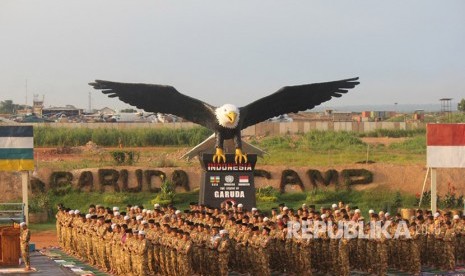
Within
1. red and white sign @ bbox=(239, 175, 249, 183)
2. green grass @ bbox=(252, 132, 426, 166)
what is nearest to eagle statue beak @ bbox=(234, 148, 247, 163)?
red and white sign @ bbox=(239, 175, 249, 183)

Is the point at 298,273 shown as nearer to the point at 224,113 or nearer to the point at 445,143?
the point at 224,113

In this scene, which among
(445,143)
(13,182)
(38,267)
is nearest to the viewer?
(38,267)

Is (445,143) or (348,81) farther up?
(348,81)

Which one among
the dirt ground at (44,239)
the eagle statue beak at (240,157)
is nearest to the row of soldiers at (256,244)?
the eagle statue beak at (240,157)

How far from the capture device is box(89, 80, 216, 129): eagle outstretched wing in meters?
24.4

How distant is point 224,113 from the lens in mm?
23500

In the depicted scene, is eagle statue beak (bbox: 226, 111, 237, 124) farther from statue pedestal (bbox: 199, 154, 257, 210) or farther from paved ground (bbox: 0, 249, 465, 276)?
paved ground (bbox: 0, 249, 465, 276)

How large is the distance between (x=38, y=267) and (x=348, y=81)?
9.82 metres

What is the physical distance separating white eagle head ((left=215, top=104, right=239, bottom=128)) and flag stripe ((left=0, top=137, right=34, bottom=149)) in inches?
192

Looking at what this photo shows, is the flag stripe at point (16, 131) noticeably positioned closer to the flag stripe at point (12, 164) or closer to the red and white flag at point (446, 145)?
the flag stripe at point (12, 164)

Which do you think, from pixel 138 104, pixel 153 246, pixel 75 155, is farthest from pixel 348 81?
pixel 75 155

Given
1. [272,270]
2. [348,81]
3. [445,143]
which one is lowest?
[272,270]

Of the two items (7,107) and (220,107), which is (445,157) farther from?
(7,107)

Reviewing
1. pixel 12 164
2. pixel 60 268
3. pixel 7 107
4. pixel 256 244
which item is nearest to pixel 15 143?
pixel 12 164
